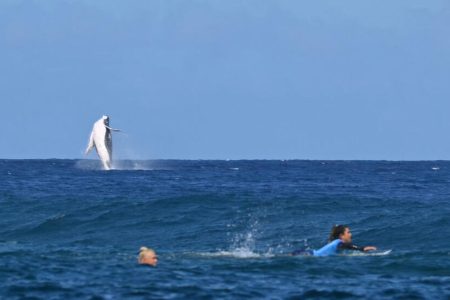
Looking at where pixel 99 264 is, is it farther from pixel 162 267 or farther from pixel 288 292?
pixel 288 292

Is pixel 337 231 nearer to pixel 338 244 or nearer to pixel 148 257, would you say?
pixel 338 244

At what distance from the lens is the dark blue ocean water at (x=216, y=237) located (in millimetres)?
18797

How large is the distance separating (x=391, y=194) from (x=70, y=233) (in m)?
16.4

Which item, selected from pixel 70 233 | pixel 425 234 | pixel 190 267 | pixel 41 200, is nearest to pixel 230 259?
pixel 190 267

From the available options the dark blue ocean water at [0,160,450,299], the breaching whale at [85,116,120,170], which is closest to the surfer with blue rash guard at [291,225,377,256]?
the dark blue ocean water at [0,160,450,299]

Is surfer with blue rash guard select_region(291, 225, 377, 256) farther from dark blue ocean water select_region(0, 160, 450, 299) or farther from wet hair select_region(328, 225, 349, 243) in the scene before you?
dark blue ocean water select_region(0, 160, 450, 299)

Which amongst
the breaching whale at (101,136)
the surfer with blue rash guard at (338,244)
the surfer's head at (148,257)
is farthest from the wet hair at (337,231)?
the breaching whale at (101,136)

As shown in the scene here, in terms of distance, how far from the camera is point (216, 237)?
32.4 m

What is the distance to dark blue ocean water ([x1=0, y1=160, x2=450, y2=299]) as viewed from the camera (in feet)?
61.7

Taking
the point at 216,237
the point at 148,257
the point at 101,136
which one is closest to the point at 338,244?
the point at 148,257

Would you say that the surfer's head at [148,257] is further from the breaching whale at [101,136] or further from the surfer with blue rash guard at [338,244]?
the breaching whale at [101,136]

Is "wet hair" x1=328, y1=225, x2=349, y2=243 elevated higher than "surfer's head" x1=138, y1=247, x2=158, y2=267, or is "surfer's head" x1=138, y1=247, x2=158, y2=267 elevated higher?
"wet hair" x1=328, y1=225, x2=349, y2=243

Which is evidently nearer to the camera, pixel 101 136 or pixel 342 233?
pixel 342 233

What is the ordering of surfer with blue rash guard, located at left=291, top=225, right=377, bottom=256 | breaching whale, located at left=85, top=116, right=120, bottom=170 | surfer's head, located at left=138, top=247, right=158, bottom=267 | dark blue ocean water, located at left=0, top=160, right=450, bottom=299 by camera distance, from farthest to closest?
breaching whale, located at left=85, top=116, right=120, bottom=170 → surfer with blue rash guard, located at left=291, top=225, right=377, bottom=256 → surfer's head, located at left=138, top=247, right=158, bottom=267 → dark blue ocean water, located at left=0, top=160, right=450, bottom=299
